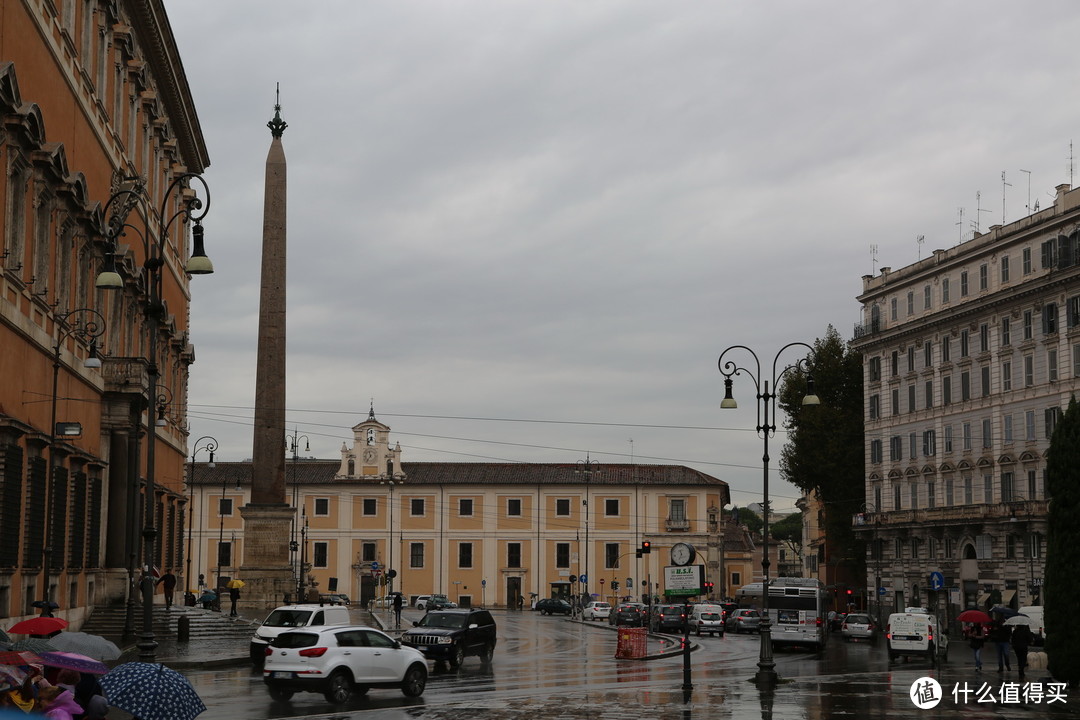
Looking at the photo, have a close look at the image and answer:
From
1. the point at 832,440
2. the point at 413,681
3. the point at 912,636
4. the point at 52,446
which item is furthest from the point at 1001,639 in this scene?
the point at 832,440

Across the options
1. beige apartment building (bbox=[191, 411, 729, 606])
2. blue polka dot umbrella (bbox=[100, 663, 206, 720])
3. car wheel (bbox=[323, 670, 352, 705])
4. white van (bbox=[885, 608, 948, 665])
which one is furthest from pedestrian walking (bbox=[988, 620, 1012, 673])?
beige apartment building (bbox=[191, 411, 729, 606])

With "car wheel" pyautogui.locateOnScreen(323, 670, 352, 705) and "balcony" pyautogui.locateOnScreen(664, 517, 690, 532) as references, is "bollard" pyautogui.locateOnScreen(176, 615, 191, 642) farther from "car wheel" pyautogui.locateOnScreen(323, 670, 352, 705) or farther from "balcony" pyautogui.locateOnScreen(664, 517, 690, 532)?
"balcony" pyautogui.locateOnScreen(664, 517, 690, 532)

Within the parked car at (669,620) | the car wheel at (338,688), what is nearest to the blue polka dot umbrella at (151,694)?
the car wheel at (338,688)

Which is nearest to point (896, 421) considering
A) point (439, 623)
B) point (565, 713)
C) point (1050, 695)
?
point (439, 623)

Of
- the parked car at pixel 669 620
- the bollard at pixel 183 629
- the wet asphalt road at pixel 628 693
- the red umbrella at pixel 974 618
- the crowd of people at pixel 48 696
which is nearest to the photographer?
the crowd of people at pixel 48 696

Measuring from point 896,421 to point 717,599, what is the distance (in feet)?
109

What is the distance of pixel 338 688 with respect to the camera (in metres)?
23.9

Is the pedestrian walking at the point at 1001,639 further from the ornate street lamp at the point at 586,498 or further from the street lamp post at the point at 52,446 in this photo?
the ornate street lamp at the point at 586,498

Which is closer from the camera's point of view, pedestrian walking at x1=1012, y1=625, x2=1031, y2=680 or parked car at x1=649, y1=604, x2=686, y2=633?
pedestrian walking at x1=1012, y1=625, x2=1031, y2=680

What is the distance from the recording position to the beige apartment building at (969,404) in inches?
2468

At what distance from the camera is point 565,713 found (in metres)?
22.4

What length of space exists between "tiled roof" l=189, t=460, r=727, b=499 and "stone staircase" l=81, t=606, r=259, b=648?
198 ft

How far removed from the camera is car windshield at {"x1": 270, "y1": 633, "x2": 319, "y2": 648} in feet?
78.1

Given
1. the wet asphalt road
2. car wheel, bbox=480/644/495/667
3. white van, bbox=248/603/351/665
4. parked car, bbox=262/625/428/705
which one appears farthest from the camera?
car wheel, bbox=480/644/495/667
